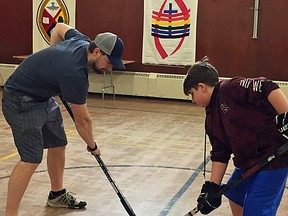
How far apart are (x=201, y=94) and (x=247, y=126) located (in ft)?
0.90

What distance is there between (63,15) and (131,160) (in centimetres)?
553

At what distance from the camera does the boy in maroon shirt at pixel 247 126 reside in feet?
8.51

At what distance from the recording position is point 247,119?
2605mm

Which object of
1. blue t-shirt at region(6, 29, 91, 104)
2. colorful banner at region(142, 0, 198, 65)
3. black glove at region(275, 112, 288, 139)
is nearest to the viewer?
black glove at region(275, 112, 288, 139)

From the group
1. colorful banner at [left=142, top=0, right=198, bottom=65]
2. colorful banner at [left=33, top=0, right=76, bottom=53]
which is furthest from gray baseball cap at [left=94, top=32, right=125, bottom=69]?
colorful banner at [left=33, top=0, right=76, bottom=53]

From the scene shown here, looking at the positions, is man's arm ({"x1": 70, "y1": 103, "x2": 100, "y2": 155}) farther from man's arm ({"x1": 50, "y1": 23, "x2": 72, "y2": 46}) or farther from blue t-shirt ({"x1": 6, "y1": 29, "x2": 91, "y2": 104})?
man's arm ({"x1": 50, "y1": 23, "x2": 72, "y2": 46})

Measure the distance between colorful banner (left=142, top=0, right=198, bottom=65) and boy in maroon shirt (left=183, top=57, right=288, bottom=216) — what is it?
691 cm

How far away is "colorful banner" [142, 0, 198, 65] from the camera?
31.0ft

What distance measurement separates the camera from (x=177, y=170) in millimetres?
5117

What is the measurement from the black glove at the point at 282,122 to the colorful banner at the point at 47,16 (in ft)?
26.7

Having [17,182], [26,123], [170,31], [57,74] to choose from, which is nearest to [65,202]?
[17,182]

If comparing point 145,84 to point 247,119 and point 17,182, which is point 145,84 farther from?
point 247,119

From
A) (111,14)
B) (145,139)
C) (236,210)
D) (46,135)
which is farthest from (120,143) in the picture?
(111,14)

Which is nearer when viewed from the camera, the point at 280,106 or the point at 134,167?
the point at 280,106
